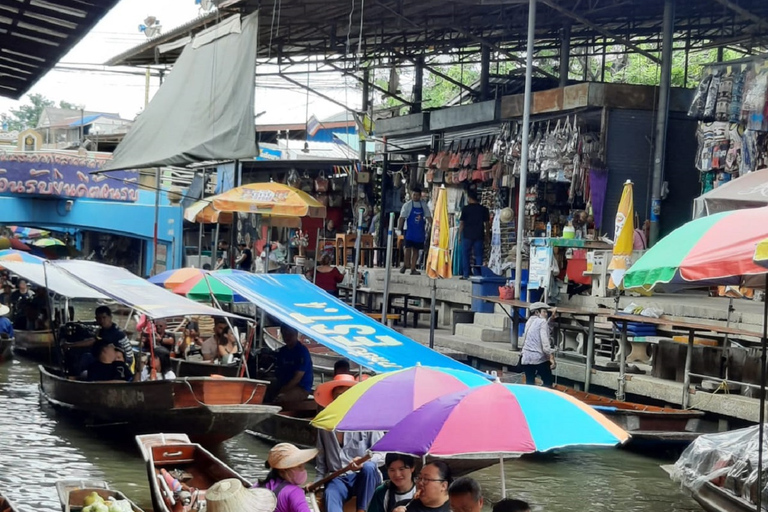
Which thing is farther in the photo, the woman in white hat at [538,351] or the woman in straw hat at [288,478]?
the woman in white hat at [538,351]

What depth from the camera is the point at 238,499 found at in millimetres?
5828

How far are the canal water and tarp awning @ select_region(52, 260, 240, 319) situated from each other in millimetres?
1793

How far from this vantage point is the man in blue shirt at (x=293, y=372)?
12773 mm

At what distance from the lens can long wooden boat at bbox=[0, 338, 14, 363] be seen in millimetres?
20969

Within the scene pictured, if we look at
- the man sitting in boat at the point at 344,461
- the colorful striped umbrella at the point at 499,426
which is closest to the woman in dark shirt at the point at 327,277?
the man sitting in boat at the point at 344,461

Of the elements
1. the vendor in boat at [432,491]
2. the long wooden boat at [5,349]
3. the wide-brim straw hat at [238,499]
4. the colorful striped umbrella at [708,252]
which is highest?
the colorful striped umbrella at [708,252]

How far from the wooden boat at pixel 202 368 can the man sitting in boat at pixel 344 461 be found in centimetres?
580

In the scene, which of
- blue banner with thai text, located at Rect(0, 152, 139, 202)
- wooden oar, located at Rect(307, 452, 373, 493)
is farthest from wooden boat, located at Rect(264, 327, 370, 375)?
blue banner with thai text, located at Rect(0, 152, 139, 202)

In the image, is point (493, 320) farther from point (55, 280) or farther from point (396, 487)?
point (396, 487)

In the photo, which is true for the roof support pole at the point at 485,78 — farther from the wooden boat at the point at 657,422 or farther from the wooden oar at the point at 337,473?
the wooden oar at the point at 337,473

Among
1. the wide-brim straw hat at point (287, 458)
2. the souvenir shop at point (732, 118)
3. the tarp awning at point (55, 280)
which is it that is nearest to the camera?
the wide-brim straw hat at point (287, 458)

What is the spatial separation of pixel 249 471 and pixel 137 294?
2.65m

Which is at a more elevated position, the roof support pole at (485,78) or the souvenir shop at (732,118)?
the roof support pole at (485,78)

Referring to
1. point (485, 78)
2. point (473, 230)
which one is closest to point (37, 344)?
point (473, 230)
